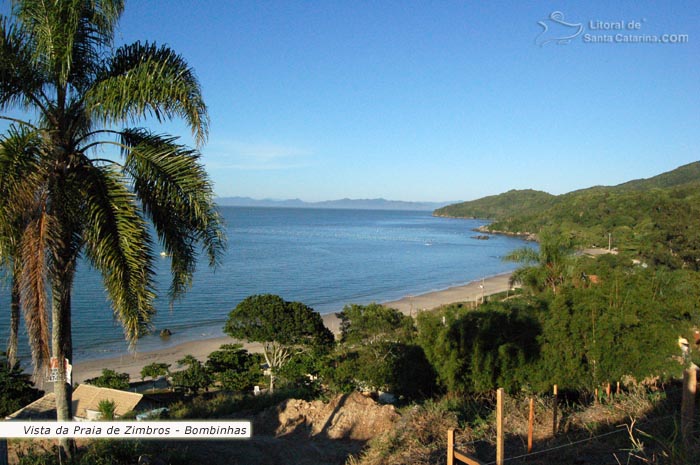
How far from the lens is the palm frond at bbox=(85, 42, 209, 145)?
16.4ft

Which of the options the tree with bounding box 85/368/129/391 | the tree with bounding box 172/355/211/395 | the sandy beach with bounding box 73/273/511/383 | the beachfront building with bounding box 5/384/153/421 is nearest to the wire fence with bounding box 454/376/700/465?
the beachfront building with bounding box 5/384/153/421

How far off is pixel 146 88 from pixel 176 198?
1.09 meters

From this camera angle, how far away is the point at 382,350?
16438 millimetres

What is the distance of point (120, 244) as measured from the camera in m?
4.88

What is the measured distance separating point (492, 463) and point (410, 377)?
9083 millimetres

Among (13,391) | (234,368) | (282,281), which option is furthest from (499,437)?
(282,281)

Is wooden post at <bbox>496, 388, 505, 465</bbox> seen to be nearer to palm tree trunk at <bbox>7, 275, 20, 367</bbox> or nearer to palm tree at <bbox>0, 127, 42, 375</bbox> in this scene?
palm tree at <bbox>0, 127, 42, 375</bbox>

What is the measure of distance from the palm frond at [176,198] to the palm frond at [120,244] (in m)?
0.25

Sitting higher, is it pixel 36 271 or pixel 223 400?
pixel 36 271

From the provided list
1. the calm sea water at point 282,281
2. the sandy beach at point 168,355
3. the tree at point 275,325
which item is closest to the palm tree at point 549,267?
the sandy beach at point 168,355

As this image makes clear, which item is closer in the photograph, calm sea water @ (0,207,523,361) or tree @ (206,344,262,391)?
tree @ (206,344,262,391)

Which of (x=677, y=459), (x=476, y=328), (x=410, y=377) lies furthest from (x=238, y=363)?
(x=677, y=459)

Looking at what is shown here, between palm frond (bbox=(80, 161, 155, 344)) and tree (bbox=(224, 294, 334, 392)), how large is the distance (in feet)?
49.1

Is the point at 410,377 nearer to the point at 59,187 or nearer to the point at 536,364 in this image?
the point at 536,364
